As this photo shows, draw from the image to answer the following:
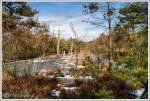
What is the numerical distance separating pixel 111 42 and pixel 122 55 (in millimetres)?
157

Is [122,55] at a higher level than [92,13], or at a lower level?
lower

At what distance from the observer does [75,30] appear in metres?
5.00

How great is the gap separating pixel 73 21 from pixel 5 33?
0.64 m

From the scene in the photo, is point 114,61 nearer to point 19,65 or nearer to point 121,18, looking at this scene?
point 121,18

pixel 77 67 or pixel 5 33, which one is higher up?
pixel 5 33

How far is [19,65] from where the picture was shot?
Result: 4.98m

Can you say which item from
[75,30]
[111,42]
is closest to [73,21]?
[75,30]

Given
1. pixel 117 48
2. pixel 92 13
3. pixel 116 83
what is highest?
pixel 92 13

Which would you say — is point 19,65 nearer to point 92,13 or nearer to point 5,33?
point 5,33

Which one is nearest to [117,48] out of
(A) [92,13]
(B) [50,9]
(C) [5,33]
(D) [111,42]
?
(D) [111,42]

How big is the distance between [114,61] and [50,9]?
762 mm

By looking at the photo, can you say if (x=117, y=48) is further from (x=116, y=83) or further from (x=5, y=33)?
(x=5, y=33)

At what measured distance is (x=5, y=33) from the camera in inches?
195

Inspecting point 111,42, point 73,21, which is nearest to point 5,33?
point 73,21
